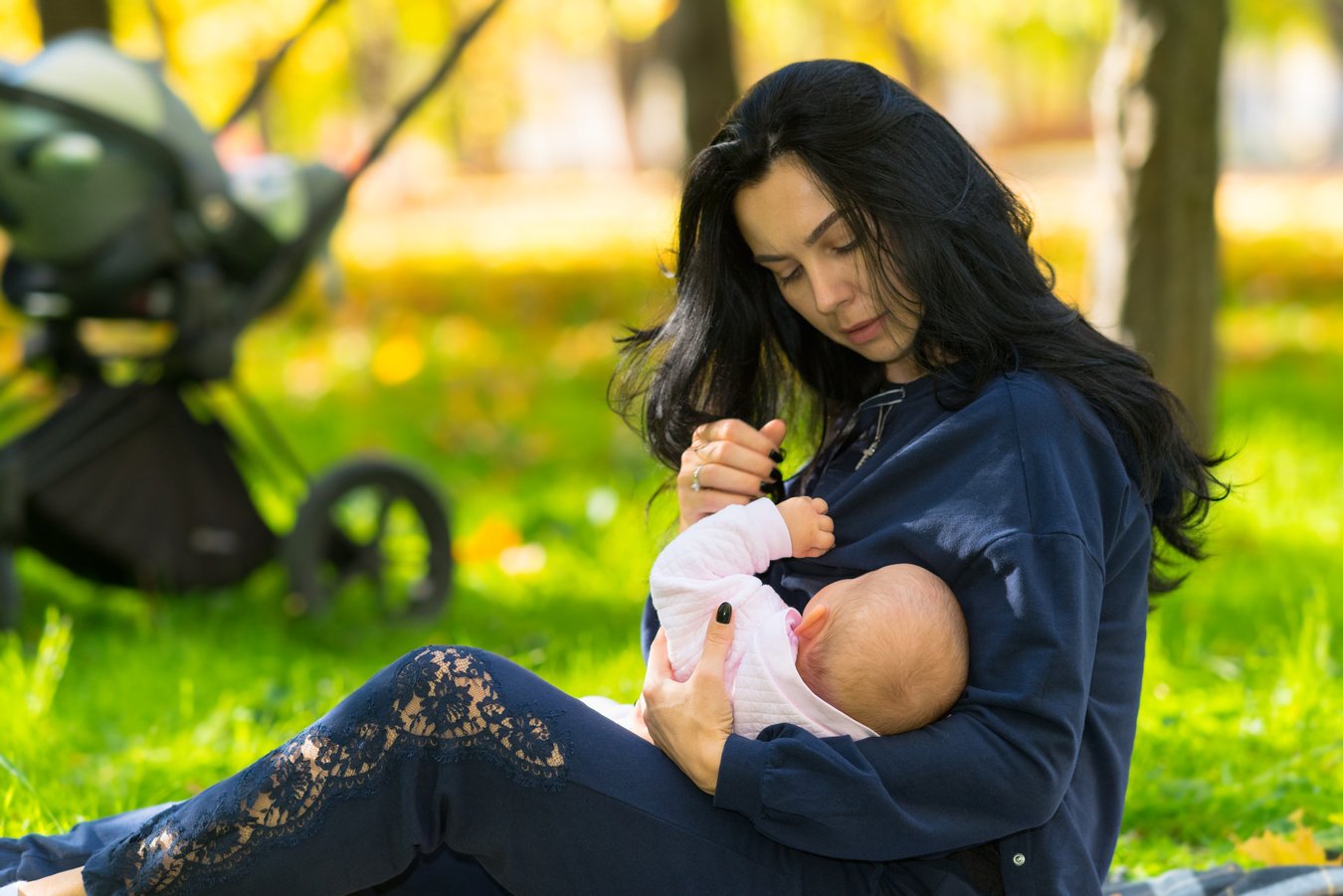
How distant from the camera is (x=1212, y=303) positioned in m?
4.70

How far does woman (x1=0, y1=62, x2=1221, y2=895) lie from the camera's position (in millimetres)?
1934

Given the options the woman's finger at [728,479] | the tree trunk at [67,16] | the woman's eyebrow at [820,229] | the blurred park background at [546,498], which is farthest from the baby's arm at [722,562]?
the tree trunk at [67,16]

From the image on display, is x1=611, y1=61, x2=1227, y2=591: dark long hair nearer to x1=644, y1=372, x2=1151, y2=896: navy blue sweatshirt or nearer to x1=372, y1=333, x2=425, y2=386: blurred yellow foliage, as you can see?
x1=644, y1=372, x2=1151, y2=896: navy blue sweatshirt

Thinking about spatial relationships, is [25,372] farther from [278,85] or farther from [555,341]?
[278,85]

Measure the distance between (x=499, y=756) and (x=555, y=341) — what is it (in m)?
6.25

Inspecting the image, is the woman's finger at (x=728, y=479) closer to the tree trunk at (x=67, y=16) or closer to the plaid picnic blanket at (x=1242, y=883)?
the plaid picnic blanket at (x=1242, y=883)

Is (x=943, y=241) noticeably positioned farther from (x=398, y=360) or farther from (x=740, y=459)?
(x=398, y=360)

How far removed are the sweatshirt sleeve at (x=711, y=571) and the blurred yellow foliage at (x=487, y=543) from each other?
289 centimetres

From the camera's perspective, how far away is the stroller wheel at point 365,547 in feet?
13.7

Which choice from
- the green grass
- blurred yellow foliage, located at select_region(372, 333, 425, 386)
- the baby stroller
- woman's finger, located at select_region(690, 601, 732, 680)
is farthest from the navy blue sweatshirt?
blurred yellow foliage, located at select_region(372, 333, 425, 386)

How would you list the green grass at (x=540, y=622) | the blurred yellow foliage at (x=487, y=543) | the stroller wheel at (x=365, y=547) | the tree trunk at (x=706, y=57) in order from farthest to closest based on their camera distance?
the tree trunk at (x=706, y=57) → the blurred yellow foliage at (x=487, y=543) → the stroller wheel at (x=365, y=547) → the green grass at (x=540, y=622)

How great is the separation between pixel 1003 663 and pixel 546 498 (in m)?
3.73

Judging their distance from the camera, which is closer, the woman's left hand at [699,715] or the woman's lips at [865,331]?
the woman's left hand at [699,715]

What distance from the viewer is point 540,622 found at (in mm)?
4309
